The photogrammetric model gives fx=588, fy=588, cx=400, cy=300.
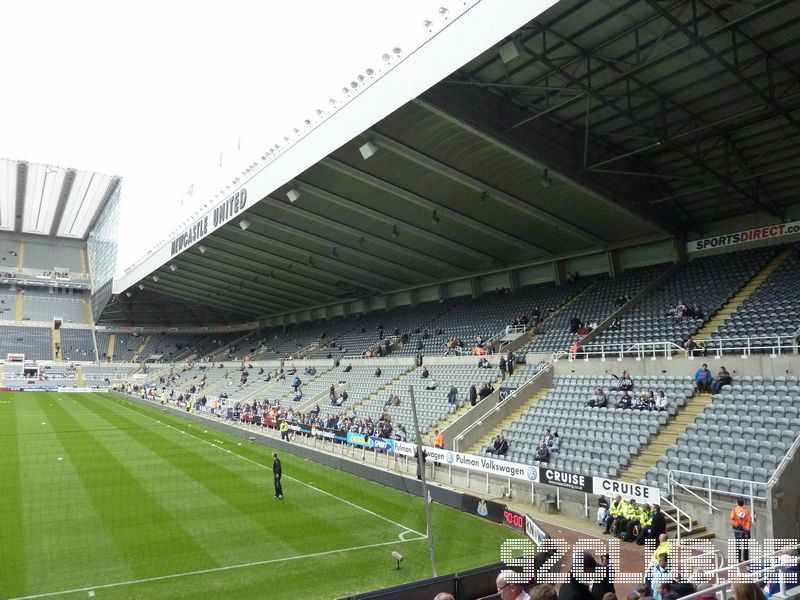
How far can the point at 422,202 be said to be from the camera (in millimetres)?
22703

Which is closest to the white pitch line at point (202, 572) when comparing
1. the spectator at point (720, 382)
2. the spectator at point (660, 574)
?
the spectator at point (660, 574)

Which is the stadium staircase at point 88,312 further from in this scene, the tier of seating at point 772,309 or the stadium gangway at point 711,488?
the stadium gangway at point 711,488

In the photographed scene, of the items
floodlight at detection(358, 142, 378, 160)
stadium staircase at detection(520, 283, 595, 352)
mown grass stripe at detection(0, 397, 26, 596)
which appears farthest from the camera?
stadium staircase at detection(520, 283, 595, 352)

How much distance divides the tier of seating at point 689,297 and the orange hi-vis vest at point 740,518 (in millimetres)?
8701

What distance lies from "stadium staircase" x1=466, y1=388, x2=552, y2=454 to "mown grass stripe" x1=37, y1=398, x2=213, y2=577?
8.78m

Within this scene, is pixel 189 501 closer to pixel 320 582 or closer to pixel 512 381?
pixel 320 582

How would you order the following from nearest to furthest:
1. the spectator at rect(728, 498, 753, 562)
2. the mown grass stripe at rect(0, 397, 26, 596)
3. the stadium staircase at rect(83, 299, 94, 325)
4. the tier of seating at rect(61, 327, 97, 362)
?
the mown grass stripe at rect(0, 397, 26, 596) → the spectator at rect(728, 498, 753, 562) → the tier of seating at rect(61, 327, 97, 362) → the stadium staircase at rect(83, 299, 94, 325)

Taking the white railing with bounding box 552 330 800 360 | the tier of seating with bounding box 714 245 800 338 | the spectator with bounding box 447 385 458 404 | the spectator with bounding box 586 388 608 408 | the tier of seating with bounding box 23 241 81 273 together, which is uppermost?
the tier of seating with bounding box 23 241 81 273

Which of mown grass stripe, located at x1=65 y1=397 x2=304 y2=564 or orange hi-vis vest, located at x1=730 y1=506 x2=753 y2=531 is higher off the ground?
orange hi-vis vest, located at x1=730 y1=506 x2=753 y2=531

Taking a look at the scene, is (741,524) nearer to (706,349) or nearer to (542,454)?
(542,454)

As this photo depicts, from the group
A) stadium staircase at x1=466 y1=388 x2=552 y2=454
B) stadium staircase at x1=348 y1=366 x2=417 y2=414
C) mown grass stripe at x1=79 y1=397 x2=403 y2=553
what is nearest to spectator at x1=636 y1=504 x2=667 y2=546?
mown grass stripe at x1=79 y1=397 x2=403 y2=553

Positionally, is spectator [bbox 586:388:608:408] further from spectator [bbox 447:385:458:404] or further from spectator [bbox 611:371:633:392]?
spectator [bbox 447:385:458:404]

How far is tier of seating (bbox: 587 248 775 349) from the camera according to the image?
18891 mm

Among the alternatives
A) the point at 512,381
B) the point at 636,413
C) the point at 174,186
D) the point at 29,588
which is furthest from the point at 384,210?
the point at 174,186
